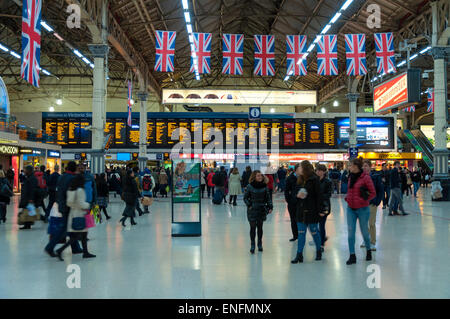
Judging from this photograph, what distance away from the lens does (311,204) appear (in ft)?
19.0

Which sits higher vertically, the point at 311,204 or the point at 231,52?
the point at 231,52

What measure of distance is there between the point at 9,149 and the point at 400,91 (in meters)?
18.0

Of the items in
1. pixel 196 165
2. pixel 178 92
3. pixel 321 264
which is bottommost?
pixel 321 264

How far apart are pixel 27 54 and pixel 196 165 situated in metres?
5.26

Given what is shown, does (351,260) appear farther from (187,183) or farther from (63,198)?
(63,198)

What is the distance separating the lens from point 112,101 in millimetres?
39781

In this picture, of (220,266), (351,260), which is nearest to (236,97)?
(351,260)

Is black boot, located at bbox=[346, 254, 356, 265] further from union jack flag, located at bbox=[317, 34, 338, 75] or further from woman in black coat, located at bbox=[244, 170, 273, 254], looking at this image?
union jack flag, located at bbox=[317, 34, 338, 75]

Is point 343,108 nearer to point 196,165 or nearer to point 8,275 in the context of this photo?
point 196,165

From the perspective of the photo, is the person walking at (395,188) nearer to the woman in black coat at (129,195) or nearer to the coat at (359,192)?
the coat at (359,192)

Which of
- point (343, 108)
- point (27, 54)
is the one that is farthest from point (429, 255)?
point (343, 108)

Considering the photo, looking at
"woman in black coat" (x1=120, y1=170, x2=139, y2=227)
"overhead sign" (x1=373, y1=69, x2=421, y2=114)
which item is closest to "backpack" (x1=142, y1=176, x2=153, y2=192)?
"woman in black coat" (x1=120, y1=170, x2=139, y2=227)

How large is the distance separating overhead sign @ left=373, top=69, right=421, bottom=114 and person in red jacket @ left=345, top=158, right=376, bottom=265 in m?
8.23
